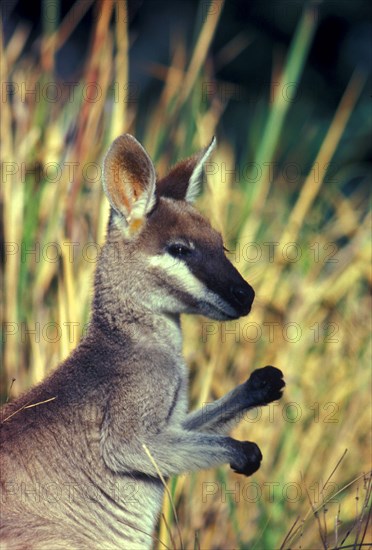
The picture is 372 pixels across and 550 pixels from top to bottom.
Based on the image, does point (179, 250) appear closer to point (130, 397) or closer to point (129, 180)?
point (129, 180)

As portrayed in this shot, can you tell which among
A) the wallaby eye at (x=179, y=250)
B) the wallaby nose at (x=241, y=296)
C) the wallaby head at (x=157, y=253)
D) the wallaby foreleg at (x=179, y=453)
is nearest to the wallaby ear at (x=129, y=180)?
the wallaby head at (x=157, y=253)

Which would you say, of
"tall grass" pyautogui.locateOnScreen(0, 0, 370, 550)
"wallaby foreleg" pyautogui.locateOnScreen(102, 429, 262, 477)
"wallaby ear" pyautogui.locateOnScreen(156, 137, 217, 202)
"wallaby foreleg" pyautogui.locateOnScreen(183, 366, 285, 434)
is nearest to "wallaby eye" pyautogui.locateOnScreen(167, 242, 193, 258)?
"wallaby ear" pyautogui.locateOnScreen(156, 137, 217, 202)

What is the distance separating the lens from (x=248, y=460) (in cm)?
362

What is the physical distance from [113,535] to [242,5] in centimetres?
832

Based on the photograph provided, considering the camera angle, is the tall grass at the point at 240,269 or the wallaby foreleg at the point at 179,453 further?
the tall grass at the point at 240,269

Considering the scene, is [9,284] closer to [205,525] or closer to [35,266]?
[35,266]

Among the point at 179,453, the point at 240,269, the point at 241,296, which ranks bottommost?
the point at 240,269

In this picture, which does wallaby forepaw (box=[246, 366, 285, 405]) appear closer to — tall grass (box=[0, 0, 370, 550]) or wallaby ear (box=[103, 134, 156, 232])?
wallaby ear (box=[103, 134, 156, 232])

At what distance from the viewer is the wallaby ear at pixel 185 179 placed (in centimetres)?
405

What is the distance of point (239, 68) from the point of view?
38.2 ft

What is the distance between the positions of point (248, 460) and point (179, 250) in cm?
75

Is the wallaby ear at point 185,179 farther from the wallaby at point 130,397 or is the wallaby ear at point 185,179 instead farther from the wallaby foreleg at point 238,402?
the wallaby foreleg at point 238,402

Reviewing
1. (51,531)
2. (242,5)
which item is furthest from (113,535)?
(242,5)

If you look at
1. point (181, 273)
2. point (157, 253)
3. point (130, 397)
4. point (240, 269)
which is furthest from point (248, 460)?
point (240, 269)
